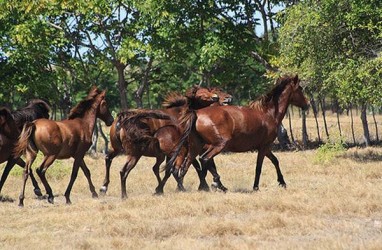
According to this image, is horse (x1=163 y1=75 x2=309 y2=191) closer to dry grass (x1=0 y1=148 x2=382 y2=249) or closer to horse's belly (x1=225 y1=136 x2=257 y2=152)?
horse's belly (x1=225 y1=136 x2=257 y2=152)

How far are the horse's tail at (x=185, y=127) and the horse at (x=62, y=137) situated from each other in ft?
6.98

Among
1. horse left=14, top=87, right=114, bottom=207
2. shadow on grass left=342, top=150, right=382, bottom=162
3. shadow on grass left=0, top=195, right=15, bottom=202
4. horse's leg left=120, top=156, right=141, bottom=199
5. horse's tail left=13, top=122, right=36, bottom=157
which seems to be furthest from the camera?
shadow on grass left=342, top=150, right=382, bottom=162

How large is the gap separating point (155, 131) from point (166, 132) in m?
0.26

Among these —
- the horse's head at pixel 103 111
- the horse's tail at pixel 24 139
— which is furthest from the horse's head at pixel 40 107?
the horse's tail at pixel 24 139

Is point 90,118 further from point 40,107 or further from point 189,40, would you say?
point 189,40

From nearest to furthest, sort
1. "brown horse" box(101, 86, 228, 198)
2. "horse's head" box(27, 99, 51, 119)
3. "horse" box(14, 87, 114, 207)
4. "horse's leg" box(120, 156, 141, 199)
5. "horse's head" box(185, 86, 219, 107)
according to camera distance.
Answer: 1. "horse" box(14, 87, 114, 207)
2. "horse's leg" box(120, 156, 141, 199)
3. "brown horse" box(101, 86, 228, 198)
4. "horse's head" box(185, 86, 219, 107)
5. "horse's head" box(27, 99, 51, 119)

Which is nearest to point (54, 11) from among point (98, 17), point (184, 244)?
point (98, 17)

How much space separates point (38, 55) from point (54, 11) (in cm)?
273

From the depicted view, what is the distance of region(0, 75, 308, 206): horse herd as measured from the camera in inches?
579

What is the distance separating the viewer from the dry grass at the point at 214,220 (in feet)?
30.8

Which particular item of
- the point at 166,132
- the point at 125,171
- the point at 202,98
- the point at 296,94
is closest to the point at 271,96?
the point at 296,94

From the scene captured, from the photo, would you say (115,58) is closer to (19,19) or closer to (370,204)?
(19,19)

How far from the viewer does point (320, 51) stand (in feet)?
74.5

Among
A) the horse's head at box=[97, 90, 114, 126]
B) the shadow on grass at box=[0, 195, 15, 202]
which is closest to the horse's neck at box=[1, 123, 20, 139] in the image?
the shadow on grass at box=[0, 195, 15, 202]
